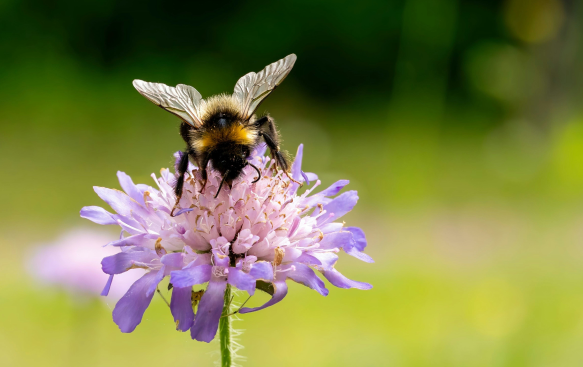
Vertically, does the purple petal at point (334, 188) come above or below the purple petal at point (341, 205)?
above

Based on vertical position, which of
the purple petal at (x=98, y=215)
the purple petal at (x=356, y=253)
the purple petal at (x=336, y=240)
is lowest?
the purple petal at (x=356, y=253)

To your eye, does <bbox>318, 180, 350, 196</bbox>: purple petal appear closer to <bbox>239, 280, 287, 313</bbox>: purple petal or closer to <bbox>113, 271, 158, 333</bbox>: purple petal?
<bbox>239, 280, 287, 313</bbox>: purple petal

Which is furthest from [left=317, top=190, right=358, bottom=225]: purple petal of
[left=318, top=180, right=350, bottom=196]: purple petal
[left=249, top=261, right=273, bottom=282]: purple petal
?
[left=249, top=261, right=273, bottom=282]: purple petal

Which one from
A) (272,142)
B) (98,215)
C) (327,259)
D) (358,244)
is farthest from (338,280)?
(98,215)

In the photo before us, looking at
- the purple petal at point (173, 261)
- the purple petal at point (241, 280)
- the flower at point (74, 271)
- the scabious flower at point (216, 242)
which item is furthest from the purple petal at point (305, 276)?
the flower at point (74, 271)

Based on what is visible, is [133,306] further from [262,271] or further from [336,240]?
[336,240]

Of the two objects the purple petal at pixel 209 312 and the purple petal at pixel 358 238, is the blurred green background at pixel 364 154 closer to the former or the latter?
the purple petal at pixel 358 238

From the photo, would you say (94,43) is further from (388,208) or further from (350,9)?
(388,208)
